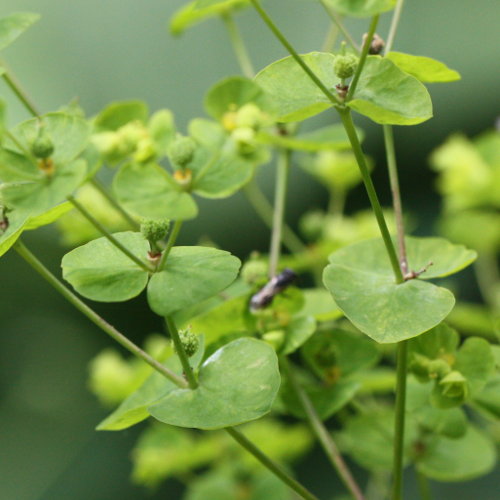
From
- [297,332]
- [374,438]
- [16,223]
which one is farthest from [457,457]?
[16,223]

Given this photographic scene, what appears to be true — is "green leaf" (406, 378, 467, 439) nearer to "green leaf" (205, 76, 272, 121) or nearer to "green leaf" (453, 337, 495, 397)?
"green leaf" (453, 337, 495, 397)

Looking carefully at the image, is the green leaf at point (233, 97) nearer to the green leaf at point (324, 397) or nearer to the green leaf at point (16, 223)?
the green leaf at point (16, 223)

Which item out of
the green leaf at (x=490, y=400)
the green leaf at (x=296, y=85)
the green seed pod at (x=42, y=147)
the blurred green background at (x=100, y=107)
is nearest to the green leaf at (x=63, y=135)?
the green seed pod at (x=42, y=147)

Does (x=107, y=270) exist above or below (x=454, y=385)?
above

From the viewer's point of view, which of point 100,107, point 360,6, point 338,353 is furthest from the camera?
point 100,107

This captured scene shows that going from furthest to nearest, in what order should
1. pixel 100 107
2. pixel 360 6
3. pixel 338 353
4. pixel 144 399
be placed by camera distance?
pixel 100 107 → pixel 338 353 → pixel 144 399 → pixel 360 6

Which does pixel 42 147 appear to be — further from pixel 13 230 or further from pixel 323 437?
pixel 323 437
